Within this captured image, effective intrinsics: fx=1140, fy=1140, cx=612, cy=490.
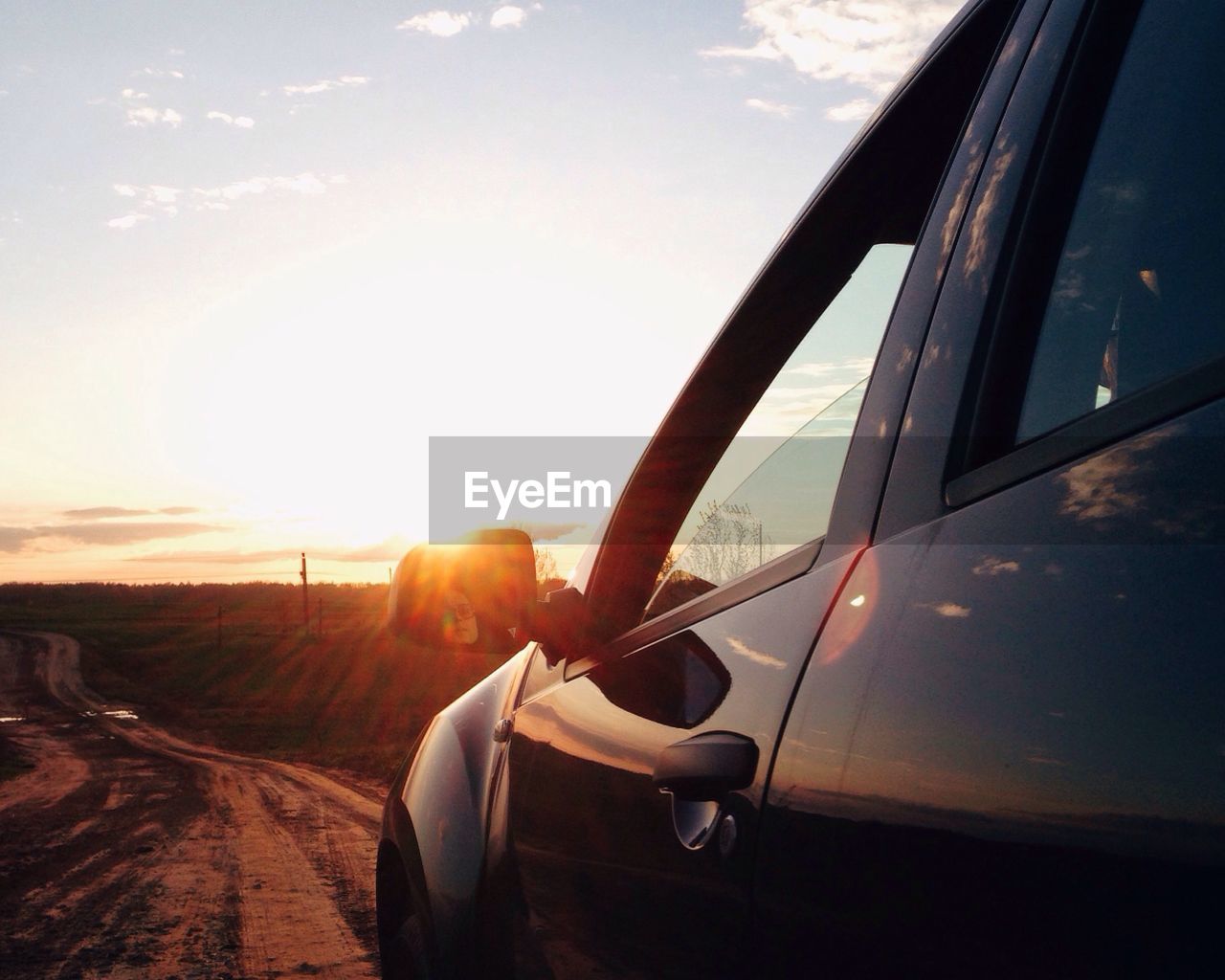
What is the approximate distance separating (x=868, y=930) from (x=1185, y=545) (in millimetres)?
425

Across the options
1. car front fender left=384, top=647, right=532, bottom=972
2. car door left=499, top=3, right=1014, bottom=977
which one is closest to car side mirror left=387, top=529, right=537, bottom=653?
car door left=499, top=3, right=1014, bottom=977

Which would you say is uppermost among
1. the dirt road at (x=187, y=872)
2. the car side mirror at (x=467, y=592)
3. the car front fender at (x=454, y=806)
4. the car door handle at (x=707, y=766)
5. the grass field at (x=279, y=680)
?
the car side mirror at (x=467, y=592)

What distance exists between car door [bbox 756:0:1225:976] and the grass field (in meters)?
1.06

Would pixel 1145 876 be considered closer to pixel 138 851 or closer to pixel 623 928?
pixel 623 928

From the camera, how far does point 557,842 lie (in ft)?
6.16

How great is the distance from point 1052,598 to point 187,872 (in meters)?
8.47

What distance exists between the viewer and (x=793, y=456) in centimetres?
173

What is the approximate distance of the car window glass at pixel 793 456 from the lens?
1.55m

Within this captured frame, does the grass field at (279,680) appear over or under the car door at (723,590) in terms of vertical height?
under

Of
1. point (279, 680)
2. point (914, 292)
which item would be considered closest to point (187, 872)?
point (914, 292)

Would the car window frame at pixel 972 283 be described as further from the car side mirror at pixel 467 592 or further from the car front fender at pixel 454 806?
the car front fender at pixel 454 806

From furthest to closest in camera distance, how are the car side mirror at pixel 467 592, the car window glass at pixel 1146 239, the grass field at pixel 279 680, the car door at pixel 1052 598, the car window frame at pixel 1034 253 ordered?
the grass field at pixel 279 680 → the car side mirror at pixel 467 592 → the car window frame at pixel 1034 253 → the car window glass at pixel 1146 239 → the car door at pixel 1052 598

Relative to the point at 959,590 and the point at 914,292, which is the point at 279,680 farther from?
the point at 959,590

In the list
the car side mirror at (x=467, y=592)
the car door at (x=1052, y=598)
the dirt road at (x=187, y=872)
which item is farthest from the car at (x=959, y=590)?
the dirt road at (x=187, y=872)
